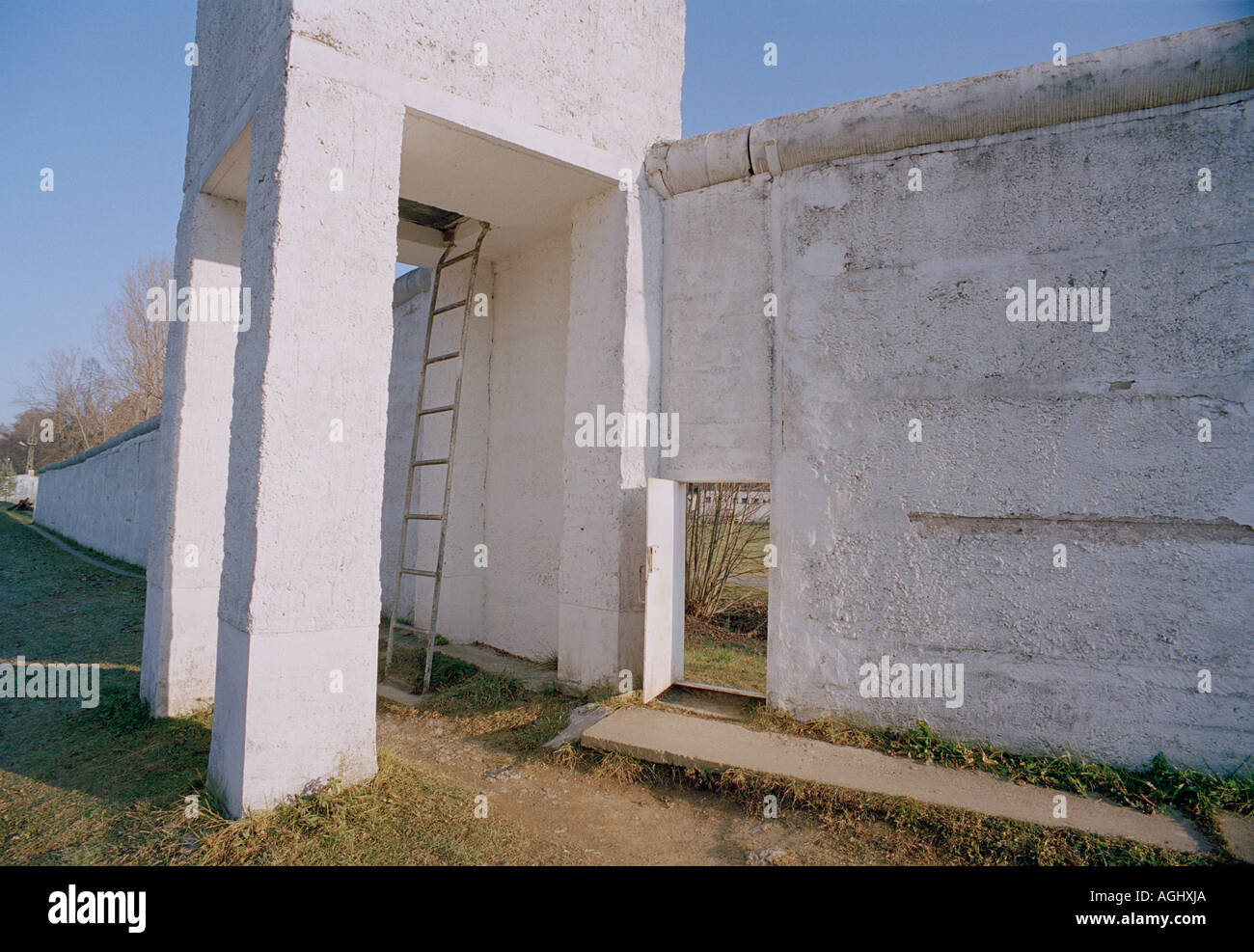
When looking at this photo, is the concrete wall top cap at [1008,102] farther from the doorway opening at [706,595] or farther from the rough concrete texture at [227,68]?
the rough concrete texture at [227,68]

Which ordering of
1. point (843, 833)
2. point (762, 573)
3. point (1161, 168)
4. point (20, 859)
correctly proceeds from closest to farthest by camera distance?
point (20, 859)
point (843, 833)
point (1161, 168)
point (762, 573)

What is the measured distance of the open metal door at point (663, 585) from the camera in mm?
4895

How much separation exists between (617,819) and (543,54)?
4853 mm

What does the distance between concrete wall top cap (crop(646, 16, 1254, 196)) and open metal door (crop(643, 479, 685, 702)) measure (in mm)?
2421

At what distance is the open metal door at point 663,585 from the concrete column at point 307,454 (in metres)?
1.93

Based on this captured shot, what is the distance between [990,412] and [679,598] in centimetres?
256

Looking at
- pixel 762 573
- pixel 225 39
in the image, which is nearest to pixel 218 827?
pixel 225 39

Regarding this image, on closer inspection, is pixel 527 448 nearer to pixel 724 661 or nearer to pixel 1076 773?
pixel 724 661

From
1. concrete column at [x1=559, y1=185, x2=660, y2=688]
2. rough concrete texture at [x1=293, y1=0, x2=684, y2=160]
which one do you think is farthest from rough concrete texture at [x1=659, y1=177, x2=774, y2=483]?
rough concrete texture at [x1=293, y1=0, x2=684, y2=160]

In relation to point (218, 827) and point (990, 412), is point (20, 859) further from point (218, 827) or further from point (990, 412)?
point (990, 412)

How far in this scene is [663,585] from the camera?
5055mm

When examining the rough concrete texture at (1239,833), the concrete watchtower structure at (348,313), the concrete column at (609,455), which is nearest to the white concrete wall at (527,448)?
the concrete watchtower structure at (348,313)
